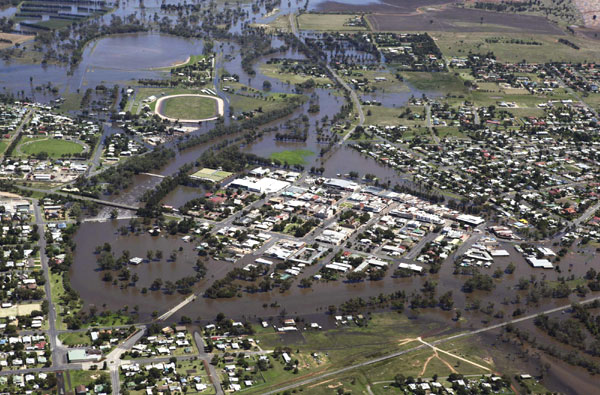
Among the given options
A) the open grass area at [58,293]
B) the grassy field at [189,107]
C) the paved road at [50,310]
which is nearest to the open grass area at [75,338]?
the paved road at [50,310]

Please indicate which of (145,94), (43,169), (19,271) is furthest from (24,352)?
(145,94)

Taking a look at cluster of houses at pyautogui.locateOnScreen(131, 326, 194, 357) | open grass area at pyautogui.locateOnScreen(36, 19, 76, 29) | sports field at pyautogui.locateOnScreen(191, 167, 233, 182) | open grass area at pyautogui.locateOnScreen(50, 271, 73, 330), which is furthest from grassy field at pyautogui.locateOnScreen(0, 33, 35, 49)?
cluster of houses at pyautogui.locateOnScreen(131, 326, 194, 357)

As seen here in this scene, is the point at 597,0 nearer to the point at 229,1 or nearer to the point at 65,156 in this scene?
the point at 229,1

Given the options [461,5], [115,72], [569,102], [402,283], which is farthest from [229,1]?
[402,283]

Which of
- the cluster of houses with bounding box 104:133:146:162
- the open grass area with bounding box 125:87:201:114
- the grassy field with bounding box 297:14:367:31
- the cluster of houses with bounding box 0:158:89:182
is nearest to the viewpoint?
the cluster of houses with bounding box 0:158:89:182

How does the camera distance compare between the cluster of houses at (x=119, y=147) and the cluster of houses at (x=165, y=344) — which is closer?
the cluster of houses at (x=165, y=344)

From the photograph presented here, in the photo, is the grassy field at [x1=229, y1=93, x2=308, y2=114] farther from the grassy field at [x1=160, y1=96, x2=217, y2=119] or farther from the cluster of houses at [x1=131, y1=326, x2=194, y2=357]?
the cluster of houses at [x1=131, y1=326, x2=194, y2=357]

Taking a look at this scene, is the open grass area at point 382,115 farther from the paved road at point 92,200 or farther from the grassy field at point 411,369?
the grassy field at point 411,369
